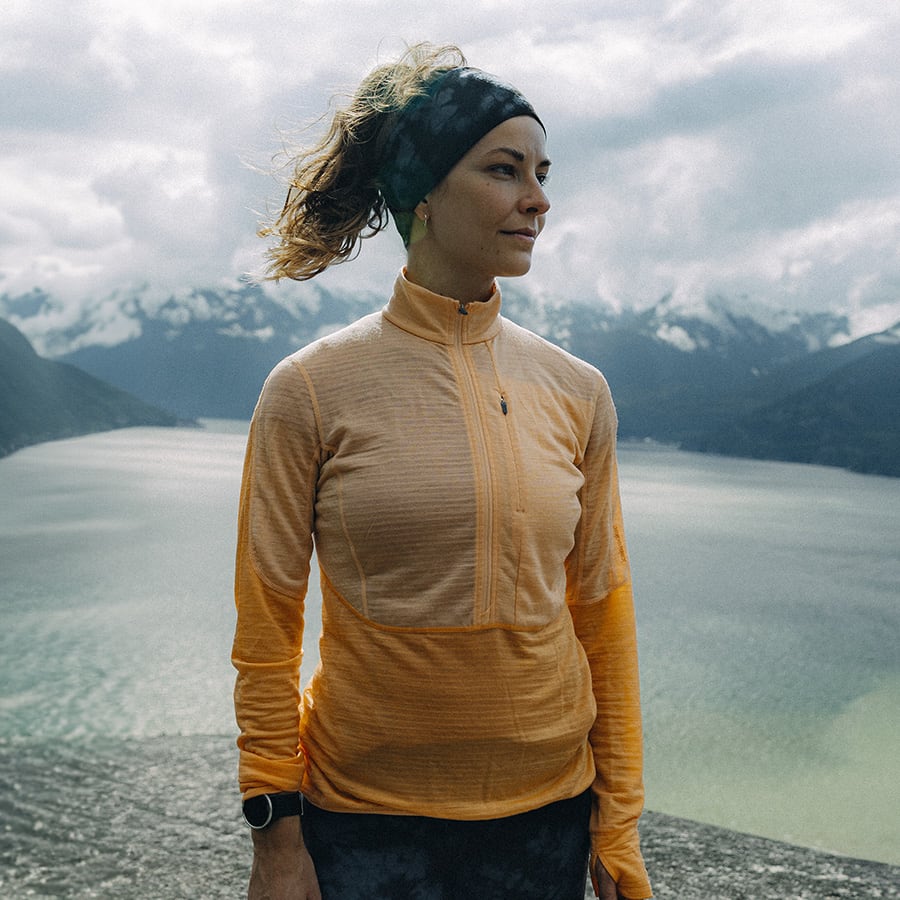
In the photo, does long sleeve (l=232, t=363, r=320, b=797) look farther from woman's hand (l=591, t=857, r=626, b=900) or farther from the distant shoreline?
the distant shoreline

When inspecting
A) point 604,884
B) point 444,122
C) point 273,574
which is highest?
point 444,122

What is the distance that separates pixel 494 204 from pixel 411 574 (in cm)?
53

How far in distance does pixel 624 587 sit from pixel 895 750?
12.4m

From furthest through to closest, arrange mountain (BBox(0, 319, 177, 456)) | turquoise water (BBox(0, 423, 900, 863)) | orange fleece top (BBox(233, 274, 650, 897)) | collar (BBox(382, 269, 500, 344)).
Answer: mountain (BBox(0, 319, 177, 456))
turquoise water (BBox(0, 423, 900, 863))
collar (BBox(382, 269, 500, 344))
orange fleece top (BBox(233, 274, 650, 897))

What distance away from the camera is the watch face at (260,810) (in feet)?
4.00

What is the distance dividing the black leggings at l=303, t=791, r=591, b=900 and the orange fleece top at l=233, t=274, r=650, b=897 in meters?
0.03

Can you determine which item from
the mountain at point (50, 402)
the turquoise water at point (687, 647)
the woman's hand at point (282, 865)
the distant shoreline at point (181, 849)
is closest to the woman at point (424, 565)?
the woman's hand at point (282, 865)

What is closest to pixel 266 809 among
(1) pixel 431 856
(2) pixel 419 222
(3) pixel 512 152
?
(1) pixel 431 856

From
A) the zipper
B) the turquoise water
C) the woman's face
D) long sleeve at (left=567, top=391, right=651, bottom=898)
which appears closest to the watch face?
the zipper

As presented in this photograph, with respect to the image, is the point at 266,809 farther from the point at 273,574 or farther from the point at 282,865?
the point at 273,574

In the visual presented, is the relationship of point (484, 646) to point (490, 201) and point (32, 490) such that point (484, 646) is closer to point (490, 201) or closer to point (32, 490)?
point (490, 201)

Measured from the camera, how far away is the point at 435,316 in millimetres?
1321

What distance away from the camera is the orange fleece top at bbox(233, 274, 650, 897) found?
47.8 inches

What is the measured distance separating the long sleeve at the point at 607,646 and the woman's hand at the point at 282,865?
457 mm
